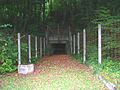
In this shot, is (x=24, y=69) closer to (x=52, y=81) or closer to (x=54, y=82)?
(x=52, y=81)

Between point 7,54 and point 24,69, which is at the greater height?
point 7,54

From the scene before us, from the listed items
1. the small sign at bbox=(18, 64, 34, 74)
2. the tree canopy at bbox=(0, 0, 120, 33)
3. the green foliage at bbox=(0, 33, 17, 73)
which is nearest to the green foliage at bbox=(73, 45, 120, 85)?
the small sign at bbox=(18, 64, 34, 74)

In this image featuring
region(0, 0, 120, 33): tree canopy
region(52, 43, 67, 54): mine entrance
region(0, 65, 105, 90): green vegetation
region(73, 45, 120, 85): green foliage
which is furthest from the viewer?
region(52, 43, 67, 54): mine entrance

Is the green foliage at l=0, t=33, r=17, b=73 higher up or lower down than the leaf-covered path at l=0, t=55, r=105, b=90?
higher up

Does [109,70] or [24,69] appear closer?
[109,70]

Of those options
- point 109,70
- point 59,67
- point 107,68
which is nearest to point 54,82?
point 109,70

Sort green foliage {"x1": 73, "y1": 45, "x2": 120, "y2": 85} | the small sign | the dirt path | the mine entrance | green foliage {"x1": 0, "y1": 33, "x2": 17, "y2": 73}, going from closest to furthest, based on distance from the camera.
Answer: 1. green foliage {"x1": 73, "y1": 45, "x2": 120, "y2": 85}
2. the small sign
3. green foliage {"x1": 0, "y1": 33, "x2": 17, "y2": 73}
4. the dirt path
5. the mine entrance

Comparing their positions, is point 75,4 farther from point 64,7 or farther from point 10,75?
point 10,75

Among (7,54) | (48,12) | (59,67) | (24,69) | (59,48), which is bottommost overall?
(59,48)

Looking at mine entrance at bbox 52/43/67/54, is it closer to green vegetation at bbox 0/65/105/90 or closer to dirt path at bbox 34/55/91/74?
dirt path at bbox 34/55/91/74

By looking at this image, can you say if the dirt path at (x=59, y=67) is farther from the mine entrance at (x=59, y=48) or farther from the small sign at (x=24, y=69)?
the mine entrance at (x=59, y=48)

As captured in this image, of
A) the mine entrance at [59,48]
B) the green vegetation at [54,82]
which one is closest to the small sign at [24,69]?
the green vegetation at [54,82]

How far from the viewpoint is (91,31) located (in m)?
13.0

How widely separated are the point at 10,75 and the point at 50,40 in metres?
18.8
